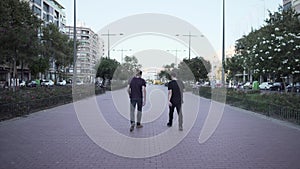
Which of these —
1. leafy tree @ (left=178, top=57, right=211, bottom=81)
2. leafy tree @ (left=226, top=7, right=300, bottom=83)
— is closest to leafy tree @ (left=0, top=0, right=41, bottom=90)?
leafy tree @ (left=226, top=7, right=300, bottom=83)

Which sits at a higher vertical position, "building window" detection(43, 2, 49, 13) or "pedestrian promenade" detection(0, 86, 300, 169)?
"building window" detection(43, 2, 49, 13)

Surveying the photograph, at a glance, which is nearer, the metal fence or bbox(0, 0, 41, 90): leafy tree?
the metal fence

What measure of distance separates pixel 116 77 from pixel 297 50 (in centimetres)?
3859

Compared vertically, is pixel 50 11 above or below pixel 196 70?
above

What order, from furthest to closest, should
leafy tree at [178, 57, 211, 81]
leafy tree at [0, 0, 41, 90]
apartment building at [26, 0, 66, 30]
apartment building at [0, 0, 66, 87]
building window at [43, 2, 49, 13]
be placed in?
building window at [43, 2, 49, 13]
apartment building at [26, 0, 66, 30]
apartment building at [0, 0, 66, 87]
leafy tree at [178, 57, 211, 81]
leafy tree at [0, 0, 41, 90]

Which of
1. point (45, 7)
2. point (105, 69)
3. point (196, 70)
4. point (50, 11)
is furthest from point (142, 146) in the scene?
point (50, 11)

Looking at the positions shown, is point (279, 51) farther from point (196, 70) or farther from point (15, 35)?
point (196, 70)

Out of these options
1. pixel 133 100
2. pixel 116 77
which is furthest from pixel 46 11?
pixel 133 100

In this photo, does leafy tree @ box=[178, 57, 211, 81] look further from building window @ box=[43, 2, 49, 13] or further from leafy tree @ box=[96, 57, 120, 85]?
building window @ box=[43, 2, 49, 13]

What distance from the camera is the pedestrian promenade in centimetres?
644

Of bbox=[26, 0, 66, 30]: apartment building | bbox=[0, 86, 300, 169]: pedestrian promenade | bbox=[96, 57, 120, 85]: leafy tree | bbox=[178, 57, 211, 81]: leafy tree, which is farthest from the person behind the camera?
bbox=[26, 0, 66, 30]: apartment building

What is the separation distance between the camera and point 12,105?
1284 centimetres

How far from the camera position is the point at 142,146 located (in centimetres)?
806

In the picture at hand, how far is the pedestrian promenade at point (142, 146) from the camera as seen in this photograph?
21.1ft
